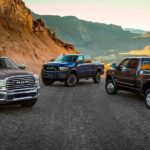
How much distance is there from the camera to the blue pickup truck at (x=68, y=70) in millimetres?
24203

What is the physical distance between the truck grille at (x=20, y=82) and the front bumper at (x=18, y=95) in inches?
5.0

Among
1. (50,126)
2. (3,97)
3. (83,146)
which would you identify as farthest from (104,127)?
(3,97)

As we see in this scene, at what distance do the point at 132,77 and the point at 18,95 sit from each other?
5.54m

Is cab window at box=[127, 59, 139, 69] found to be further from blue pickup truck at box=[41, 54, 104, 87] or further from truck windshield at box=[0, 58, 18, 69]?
blue pickup truck at box=[41, 54, 104, 87]

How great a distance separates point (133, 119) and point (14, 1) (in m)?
50.5

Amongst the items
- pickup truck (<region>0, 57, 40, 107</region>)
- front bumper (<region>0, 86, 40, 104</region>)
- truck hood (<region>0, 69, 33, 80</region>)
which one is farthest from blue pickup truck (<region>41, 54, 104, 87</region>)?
truck hood (<region>0, 69, 33, 80</region>)

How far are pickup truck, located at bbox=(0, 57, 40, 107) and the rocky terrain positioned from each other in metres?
34.0

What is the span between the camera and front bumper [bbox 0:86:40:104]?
1266 centimetres

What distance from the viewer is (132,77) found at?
54.9 ft

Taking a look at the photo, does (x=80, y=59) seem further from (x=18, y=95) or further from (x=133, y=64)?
(x=18, y=95)

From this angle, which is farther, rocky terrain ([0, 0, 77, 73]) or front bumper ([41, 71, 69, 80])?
rocky terrain ([0, 0, 77, 73])

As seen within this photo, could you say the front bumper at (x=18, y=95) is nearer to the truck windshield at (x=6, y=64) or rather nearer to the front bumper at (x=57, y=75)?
the truck windshield at (x=6, y=64)

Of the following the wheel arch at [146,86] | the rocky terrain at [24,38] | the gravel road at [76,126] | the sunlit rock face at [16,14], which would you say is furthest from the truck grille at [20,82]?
the sunlit rock face at [16,14]

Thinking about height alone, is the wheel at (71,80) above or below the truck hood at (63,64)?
below
